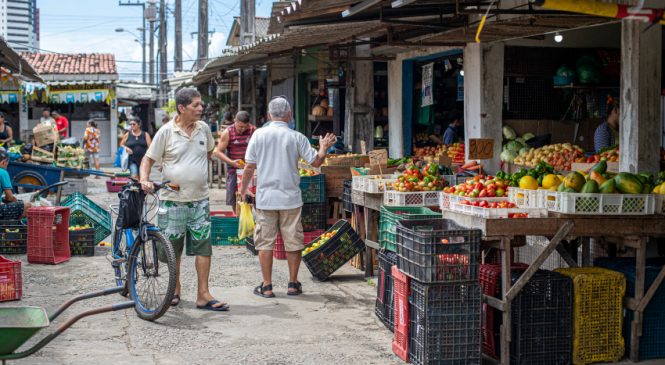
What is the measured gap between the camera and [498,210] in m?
6.43

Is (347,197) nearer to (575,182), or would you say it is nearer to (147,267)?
(147,267)

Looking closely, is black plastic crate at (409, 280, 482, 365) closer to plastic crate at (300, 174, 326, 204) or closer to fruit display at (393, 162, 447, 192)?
fruit display at (393, 162, 447, 192)

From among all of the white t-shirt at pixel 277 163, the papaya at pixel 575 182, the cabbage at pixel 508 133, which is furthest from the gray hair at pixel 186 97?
the cabbage at pixel 508 133

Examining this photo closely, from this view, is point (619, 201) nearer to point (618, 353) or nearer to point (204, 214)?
point (618, 353)

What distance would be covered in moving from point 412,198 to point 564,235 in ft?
8.57

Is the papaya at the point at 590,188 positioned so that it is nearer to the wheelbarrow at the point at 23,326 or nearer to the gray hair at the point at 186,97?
the wheelbarrow at the point at 23,326

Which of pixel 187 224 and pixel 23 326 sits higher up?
pixel 187 224

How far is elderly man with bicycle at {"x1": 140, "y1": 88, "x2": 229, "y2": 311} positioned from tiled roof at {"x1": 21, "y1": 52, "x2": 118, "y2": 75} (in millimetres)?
31758

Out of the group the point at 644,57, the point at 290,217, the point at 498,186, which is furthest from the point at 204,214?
the point at 644,57

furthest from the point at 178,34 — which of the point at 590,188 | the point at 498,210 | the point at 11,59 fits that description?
the point at 590,188

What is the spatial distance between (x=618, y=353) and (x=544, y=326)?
26.9 inches

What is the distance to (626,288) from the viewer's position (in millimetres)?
6668

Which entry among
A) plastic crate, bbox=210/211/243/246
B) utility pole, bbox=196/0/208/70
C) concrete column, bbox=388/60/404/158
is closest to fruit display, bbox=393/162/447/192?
plastic crate, bbox=210/211/243/246

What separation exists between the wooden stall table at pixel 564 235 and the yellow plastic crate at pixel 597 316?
12cm
